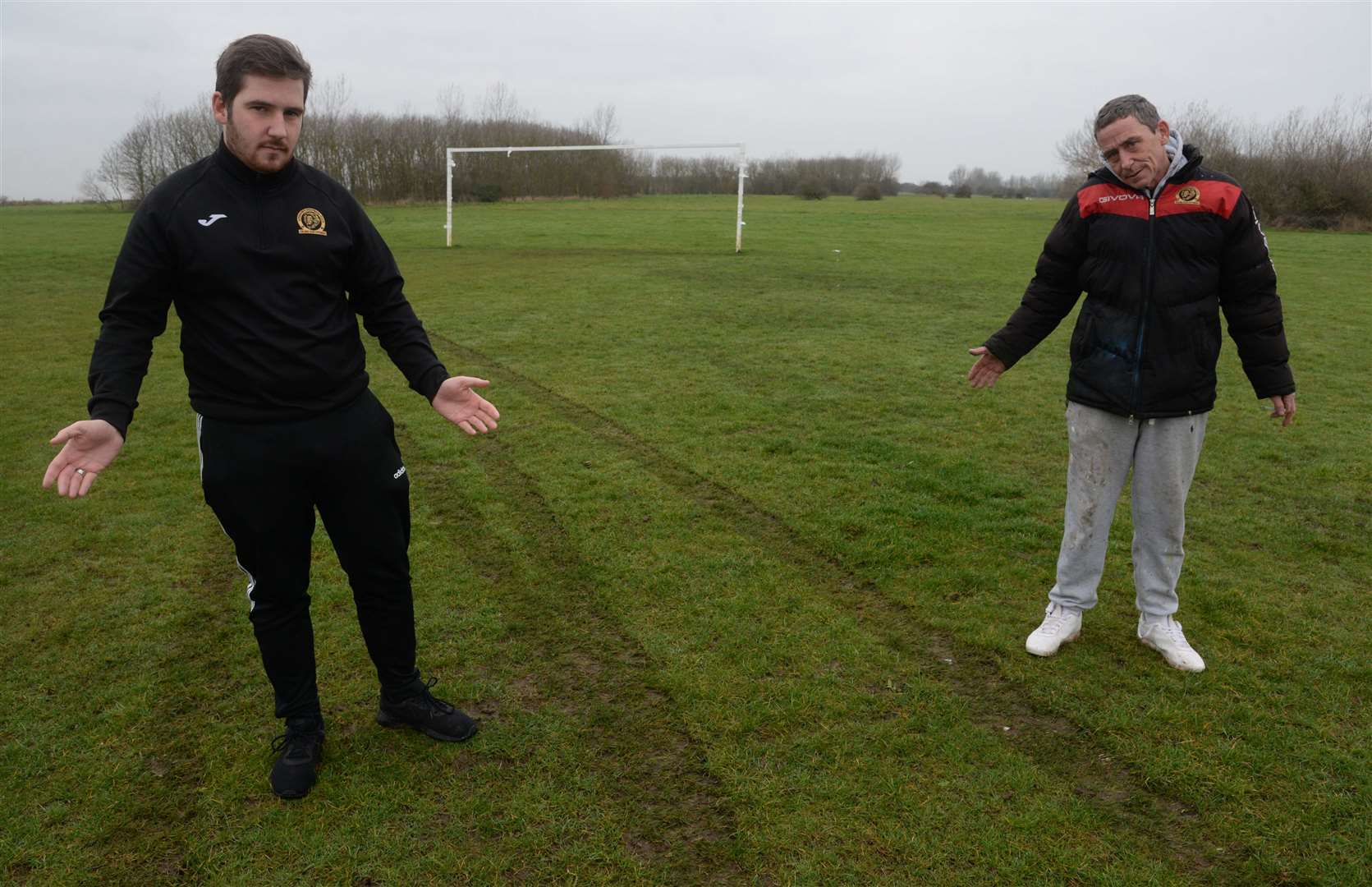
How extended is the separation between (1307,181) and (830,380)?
37.0 metres

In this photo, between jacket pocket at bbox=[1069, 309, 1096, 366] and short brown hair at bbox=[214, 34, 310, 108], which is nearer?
Result: short brown hair at bbox=[214, 34, 310, 108]

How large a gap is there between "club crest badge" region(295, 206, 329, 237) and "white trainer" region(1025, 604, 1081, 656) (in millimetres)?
3134

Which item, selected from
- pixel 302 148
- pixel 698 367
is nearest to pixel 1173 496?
pixel 698 367

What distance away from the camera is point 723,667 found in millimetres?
3773

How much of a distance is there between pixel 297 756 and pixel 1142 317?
3.35 m

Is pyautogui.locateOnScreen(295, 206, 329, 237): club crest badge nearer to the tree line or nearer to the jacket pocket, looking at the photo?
the jacket pocket

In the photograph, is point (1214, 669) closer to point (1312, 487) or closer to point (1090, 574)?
point (1090, 574)

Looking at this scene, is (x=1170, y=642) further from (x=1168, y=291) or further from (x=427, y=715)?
(x=427, y=715)

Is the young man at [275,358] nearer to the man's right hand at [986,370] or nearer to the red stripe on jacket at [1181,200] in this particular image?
the man's right hand at [986,370]

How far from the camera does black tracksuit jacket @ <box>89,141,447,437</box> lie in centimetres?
251

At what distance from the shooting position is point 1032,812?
9.48 ft

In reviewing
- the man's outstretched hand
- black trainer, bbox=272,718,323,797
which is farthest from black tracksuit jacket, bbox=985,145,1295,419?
black trainer, bbox=272,718,323,797

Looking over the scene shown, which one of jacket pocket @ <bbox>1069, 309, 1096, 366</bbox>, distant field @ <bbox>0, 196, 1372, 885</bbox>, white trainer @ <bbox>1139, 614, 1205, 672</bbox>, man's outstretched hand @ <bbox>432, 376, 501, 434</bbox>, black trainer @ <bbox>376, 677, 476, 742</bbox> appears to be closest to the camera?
distant field @ <bbox>0, 196, 1372, 885</bbox>

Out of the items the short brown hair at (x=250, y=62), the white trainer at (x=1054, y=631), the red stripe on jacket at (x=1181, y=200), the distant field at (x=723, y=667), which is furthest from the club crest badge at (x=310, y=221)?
the white trainer at (x=1054, y=631)
